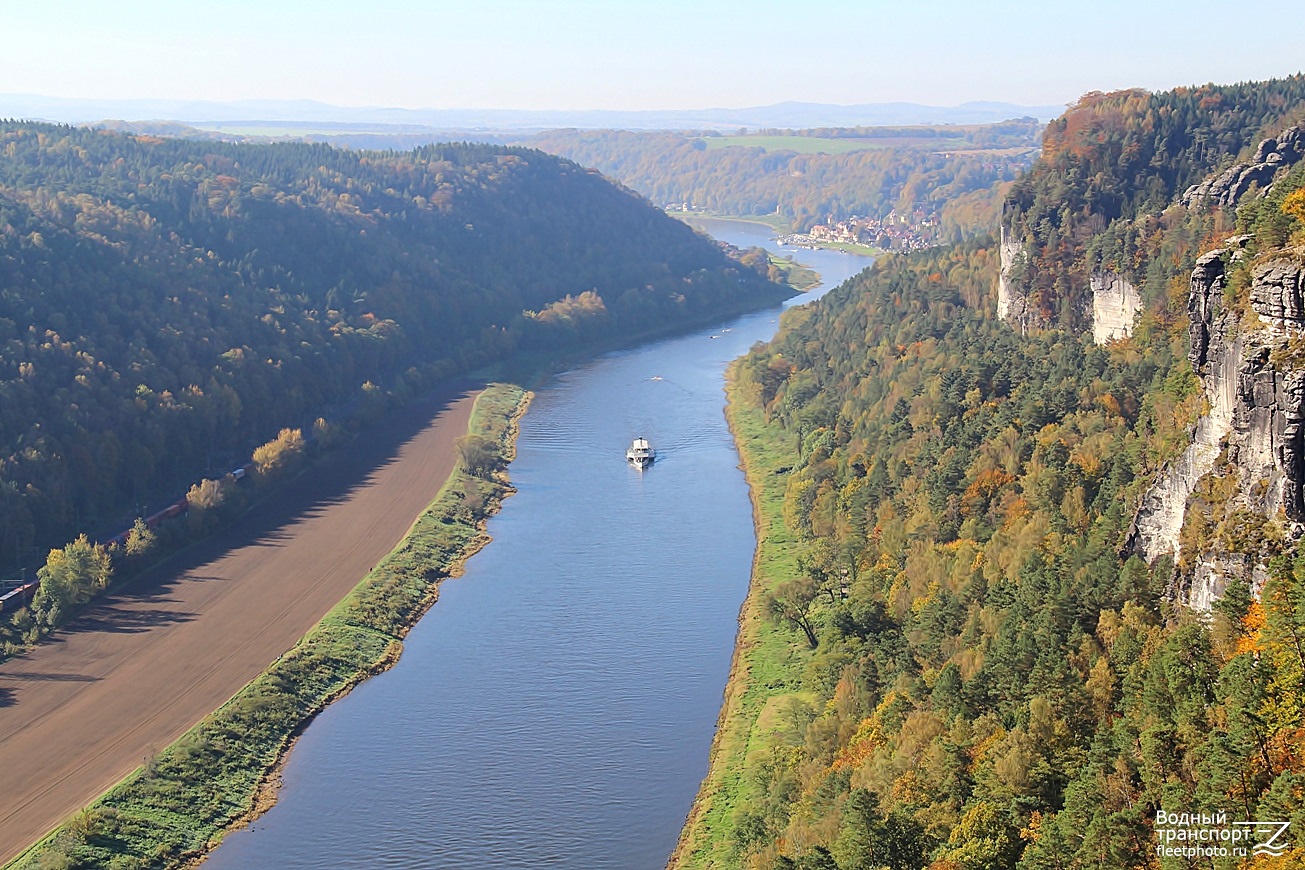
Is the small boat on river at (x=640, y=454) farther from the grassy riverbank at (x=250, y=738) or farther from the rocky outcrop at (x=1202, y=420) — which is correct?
the rocky outcrop at (x=1202, y=420)

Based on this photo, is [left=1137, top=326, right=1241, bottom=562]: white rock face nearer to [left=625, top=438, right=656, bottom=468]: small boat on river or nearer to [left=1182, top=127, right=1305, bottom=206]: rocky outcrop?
[left=1182, top=127, right=1305, bottom=206]: rocky outcrop

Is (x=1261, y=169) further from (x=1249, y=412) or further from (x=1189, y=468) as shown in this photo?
(x=1249, y=412)

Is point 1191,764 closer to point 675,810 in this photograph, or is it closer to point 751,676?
point 675,810

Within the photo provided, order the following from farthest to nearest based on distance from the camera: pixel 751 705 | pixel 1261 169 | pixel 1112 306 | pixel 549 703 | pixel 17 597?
pixel 1112 306
pixel 1261 169
pixel 17 597
pixel 549 703
pixel 751 705

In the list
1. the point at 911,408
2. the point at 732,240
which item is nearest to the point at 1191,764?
the point at 911,408

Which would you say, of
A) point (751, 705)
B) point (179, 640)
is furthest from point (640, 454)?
point (751, 705)

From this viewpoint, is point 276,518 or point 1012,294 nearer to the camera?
point 276,518

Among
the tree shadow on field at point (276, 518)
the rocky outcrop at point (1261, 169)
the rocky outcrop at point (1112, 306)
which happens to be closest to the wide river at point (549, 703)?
the tree shadow on field at point (276, 518)
